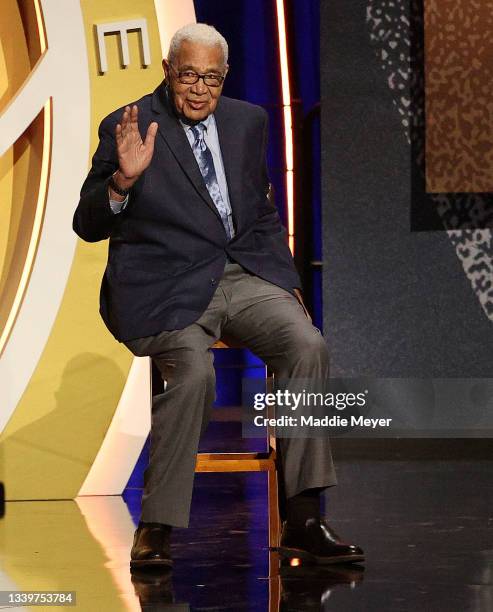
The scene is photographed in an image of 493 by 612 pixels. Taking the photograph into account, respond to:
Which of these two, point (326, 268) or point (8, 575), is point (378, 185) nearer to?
point (326, 268)

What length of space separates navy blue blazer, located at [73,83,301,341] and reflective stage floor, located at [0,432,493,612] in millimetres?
506

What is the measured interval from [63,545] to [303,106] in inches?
91.5

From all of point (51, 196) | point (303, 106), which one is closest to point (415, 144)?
point (303, 106)

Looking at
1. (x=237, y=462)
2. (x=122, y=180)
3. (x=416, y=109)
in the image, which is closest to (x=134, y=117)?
(x=122, y=180)

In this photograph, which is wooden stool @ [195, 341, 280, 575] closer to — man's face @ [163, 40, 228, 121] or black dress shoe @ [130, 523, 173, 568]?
black dress shoe @ [130, 523, 173, 568]

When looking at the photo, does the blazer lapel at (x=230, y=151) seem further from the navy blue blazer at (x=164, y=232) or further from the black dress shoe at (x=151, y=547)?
the black dress shoe at (x=151, y=547)

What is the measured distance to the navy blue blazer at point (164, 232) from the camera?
8.06 feet

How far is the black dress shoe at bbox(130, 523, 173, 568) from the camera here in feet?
7.50

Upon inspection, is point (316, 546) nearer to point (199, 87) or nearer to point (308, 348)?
point (308, 348)

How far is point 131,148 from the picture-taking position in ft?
7.55

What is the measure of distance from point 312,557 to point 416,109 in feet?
7.54

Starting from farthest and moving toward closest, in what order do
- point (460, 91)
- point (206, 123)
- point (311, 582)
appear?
point (460, 91)
point (206, 123)
point (311, 582)

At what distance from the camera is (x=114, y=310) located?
250 centimetres

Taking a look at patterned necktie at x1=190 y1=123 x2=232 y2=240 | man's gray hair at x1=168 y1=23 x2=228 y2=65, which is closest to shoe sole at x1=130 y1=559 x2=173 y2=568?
patterned necktie at x1=190 y1=123 x2=232 y2=240
